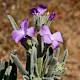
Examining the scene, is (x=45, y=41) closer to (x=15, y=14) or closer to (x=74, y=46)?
(x=74, y=46)

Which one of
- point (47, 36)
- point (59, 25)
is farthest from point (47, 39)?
point (59, 25)

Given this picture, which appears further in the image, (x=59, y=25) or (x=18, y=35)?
(x=59, y=25)

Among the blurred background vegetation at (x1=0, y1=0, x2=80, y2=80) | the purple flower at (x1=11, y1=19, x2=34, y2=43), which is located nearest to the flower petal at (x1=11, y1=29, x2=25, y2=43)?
the purple flower at (x1=11, y1=19, x2=34, y2=43)

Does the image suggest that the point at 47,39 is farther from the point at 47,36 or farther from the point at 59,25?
the point at 59,25

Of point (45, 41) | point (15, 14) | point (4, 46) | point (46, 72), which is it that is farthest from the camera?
point (15, 14)

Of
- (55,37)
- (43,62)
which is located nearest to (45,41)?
(55,37)

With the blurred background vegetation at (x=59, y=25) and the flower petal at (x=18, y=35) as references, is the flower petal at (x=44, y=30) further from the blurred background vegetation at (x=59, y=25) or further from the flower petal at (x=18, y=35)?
the blurred background vegetation at (x=59, y=25)

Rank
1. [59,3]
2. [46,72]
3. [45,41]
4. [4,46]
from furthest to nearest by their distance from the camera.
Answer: [59,3] → [4,46] → [46,72] → [45,41]

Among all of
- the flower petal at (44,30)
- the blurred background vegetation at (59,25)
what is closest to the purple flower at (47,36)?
the flower petal at (44,30)
